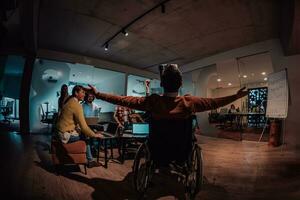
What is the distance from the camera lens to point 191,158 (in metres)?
1.83

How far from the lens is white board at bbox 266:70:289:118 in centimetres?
469

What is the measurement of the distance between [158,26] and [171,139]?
420cm

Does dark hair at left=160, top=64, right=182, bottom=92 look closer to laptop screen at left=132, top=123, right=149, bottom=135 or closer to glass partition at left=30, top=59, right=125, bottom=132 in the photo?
laptop screen at left=132, top=123, right=149, bottom=135

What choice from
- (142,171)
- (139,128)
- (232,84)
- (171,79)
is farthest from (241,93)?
(232,84)

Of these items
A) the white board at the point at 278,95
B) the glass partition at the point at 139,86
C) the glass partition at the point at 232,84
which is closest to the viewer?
the white board at the point at 278,95

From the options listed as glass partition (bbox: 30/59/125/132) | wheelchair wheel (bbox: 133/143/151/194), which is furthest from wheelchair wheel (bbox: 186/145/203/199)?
glass partition (bbox: 30/59/125/132)

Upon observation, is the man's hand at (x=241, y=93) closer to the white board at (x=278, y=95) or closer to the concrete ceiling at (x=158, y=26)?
the concrete ceiling at (x=158, y=26)

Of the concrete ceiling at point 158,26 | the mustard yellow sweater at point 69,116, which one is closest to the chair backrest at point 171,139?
the mustard yellow sweater at point 69,116

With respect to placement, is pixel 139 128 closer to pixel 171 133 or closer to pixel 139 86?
pixel 171 133

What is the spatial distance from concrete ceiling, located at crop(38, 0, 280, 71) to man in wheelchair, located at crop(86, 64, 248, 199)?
301cm

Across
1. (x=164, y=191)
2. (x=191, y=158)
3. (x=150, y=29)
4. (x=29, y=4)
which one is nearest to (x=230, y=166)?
(x=164, y=191)

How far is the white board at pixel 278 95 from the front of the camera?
4.69 meters

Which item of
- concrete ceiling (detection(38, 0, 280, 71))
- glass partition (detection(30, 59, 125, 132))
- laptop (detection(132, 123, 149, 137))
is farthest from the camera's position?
glass partition (detection(30, 59, 125, 132))

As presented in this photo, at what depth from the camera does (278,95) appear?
496 cm
